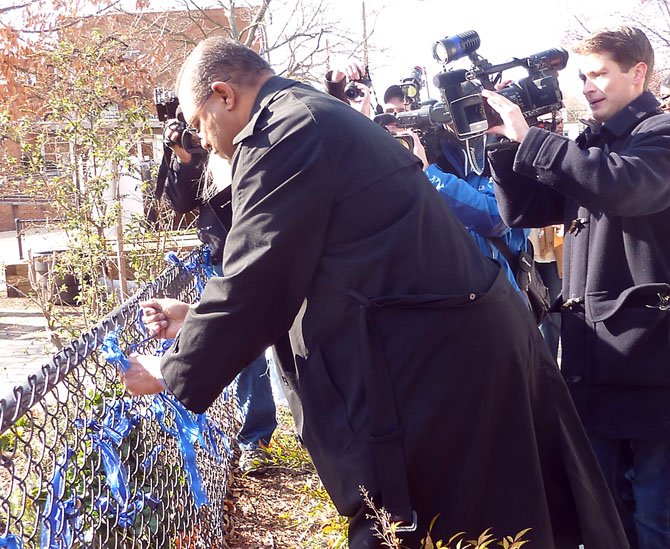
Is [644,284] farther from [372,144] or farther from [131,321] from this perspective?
[131,321]

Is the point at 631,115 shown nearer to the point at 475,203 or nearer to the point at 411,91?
the point at 475,203

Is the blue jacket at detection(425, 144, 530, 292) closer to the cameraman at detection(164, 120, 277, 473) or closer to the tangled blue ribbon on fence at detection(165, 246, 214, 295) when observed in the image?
the cameraman at detection(164, 120, 277, 473)

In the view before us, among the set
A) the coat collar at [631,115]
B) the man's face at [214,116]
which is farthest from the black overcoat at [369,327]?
the coat collar at [631,115]

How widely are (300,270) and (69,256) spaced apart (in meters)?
3.78

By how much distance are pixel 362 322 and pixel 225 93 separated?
704 mm

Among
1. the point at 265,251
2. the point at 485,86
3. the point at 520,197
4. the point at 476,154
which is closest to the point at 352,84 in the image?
the point at 476,154

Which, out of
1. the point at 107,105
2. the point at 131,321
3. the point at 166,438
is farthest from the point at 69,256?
the point at 131,321

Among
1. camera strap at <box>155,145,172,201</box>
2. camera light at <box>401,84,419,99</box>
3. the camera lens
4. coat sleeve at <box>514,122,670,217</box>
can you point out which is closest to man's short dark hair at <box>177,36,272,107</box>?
coat sleeve at <box>514,122,670,217</box>

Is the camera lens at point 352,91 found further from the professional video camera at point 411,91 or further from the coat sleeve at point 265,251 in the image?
the coat sleeve at point 265,251

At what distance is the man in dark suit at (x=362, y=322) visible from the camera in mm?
1841

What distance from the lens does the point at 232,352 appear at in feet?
6.18

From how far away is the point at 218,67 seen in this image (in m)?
2.03

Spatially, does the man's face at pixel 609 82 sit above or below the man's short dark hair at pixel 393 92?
above

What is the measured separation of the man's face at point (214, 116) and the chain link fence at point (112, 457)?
1.94 feet
